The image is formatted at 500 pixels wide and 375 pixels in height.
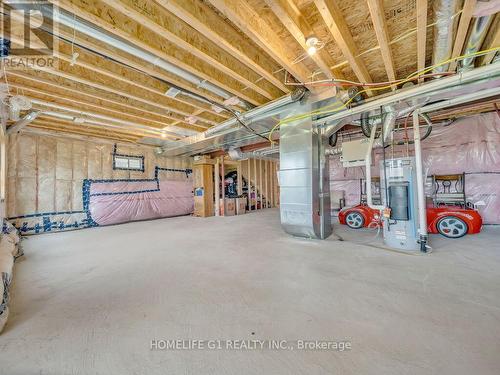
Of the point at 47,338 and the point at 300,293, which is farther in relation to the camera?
the point at 300,293

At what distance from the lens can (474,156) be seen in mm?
4113

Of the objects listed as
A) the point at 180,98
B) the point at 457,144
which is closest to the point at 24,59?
the point at 180,98

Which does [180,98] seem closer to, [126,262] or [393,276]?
[126,262]

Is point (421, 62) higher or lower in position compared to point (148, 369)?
higher

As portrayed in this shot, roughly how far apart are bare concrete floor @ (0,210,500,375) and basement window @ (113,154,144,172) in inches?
141

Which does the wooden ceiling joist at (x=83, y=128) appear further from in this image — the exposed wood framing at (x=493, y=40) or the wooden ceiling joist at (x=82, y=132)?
the exposed wood framing at (x=493, y=40)

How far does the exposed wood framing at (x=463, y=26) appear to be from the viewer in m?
1.56

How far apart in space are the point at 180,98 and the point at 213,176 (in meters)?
4.06

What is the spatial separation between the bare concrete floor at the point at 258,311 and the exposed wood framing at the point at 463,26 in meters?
2.29

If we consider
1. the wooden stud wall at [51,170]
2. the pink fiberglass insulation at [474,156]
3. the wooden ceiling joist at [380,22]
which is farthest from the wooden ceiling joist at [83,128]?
the pink fiberglass insulation at [474,156]

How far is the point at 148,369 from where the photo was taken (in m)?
0.99

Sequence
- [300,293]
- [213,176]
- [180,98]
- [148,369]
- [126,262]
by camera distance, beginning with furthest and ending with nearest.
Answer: [213,176] < [180,98] < [126,262] < [300,293] < [148,369]

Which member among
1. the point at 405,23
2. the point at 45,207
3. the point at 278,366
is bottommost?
the point at 278,366

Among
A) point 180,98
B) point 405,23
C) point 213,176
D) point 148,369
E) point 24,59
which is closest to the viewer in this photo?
point 148,369
